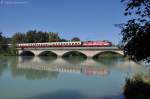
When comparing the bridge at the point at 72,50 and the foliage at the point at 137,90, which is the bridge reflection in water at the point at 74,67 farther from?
the bridge at the point at 72,50

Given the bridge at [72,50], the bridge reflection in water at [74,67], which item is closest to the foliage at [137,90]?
the bridge reflection in water at [74,67]

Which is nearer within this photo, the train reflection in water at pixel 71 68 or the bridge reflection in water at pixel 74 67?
the train reflection in water at pixel 71 68

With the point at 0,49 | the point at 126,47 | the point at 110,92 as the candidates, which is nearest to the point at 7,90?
the point at 110,92

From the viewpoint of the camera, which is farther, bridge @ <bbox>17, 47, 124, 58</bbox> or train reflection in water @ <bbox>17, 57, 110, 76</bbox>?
bridge @ <bbox>17, 47, 124, 58</bbox>

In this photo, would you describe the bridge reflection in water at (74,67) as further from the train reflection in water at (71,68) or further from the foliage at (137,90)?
the foliage at (137,90)

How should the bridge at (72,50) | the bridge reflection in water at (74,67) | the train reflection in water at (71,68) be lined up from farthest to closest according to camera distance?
the bridge at (72,50)
the bridge reflection in water at (74,67)
the train reflection in water at (71,68)

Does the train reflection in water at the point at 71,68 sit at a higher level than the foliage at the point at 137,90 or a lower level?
lower

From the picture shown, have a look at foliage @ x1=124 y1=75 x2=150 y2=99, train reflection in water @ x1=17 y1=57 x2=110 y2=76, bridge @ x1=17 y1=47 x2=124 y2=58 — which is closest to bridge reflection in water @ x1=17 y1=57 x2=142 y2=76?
train reflection in water @ x1=17 y1=57 x2=110 y2=76

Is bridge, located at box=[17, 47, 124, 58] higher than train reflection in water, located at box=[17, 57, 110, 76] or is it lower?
higher

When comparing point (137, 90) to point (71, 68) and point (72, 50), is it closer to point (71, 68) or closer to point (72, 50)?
point (71, 68)

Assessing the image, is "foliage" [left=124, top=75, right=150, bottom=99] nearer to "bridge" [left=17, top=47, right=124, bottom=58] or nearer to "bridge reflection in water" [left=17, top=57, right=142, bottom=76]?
"bridge reflection in water" [left=17, top=57, right=142, bottom=76]

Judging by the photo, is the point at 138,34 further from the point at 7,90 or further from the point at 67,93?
the point at 7,90

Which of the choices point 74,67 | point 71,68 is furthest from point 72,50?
point 71,68

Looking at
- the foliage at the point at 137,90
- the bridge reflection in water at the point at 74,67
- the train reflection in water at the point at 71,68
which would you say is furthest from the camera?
the bridge reflection in water at the point at 74,67
